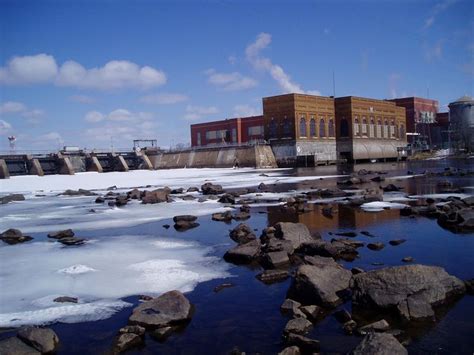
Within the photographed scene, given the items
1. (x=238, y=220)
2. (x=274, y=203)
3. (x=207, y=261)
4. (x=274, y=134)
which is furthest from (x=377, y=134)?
(x=207, y=261)

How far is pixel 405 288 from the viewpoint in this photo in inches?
322

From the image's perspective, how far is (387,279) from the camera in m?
8.34

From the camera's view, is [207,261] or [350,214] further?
[350,214]

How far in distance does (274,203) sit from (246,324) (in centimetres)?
1665

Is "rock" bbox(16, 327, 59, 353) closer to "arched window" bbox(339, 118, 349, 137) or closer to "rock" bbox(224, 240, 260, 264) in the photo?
"rock" bbox(224, 240, 260, 264)

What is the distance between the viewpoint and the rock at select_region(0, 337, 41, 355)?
651 centimetres

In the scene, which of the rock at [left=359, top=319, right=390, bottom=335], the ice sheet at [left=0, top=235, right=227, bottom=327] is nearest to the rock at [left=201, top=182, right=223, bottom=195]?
the ice sheet at [left=0, top=235, right=227, bottom=327]

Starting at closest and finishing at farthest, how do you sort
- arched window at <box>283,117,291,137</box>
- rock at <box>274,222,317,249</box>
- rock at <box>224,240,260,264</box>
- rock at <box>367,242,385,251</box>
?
rock at <box>224,240,260,264</box> → rock at <box>367,242,385,251</box> → rock at <box>274,222,317,249</box> → arched window at <box>283,117,291,137</box>

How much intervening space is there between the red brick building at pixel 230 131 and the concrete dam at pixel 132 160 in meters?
10.7

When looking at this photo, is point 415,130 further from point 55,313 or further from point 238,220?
point 55,313

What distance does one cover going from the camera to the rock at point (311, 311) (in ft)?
25.6

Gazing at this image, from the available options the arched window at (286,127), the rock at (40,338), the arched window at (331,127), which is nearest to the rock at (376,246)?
the rock at (40,338)

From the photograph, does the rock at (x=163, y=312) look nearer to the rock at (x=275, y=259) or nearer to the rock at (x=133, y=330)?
the rock at (x=133, y=330)

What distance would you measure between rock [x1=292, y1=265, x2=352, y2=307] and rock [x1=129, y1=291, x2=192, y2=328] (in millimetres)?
2296
